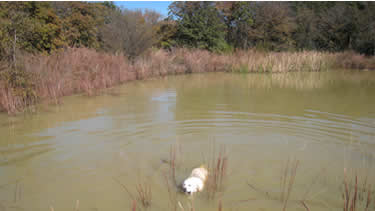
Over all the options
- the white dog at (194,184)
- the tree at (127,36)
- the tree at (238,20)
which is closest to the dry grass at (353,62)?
the tree at (238,20)

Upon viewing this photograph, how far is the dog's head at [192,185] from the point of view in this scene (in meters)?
2.72

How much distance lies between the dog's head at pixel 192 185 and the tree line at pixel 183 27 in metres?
5.85

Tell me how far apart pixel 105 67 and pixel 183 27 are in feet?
44.0

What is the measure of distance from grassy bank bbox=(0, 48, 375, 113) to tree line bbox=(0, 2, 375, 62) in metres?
0.71

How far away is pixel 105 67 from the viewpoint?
10.1 meters

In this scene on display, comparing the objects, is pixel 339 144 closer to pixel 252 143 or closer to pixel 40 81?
pixel 252 143

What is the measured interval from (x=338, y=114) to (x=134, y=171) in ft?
15.3

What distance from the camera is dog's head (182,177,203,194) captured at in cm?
272

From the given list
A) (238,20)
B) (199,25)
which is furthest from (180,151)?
(238,20)

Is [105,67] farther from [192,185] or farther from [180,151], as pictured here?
[192,185]

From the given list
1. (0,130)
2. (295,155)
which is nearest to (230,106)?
(295,155)

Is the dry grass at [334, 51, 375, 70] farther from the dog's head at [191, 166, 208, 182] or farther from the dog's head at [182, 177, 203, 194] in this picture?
the dog's head at [182, 177, 203, 194]

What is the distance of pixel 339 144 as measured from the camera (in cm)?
421

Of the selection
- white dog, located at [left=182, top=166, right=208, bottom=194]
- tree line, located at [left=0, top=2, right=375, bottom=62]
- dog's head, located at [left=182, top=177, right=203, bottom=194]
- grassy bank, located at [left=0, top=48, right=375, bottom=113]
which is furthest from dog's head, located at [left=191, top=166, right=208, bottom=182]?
tree line, located at [left=0, top=2, right=375, bottom=62]
